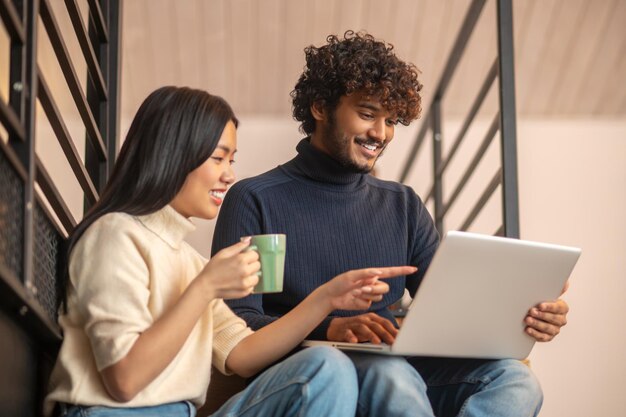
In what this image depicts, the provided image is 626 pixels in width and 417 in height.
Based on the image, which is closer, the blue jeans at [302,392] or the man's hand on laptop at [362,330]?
the blue jeans at [302,392]

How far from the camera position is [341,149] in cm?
201

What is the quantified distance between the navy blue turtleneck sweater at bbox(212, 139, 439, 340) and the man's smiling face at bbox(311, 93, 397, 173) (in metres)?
0.03

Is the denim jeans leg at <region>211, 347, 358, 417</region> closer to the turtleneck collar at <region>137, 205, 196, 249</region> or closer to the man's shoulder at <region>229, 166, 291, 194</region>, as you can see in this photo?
the turtleneck collar at <region>137, 205, 196, 249</region>

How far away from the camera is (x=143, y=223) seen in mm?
1432

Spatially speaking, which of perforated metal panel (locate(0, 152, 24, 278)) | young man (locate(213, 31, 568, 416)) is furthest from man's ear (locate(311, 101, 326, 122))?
perforated metal panel (locate(0, 152, 24, 278))

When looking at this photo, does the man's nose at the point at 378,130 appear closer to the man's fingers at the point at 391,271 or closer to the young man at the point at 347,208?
A: the young man at the point at 347,208

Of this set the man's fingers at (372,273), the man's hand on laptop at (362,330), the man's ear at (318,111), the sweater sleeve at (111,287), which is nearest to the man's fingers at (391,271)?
the man's fingers at (372,273)

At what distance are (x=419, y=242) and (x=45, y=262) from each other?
88 cm

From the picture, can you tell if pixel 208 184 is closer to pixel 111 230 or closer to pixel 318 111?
pixel 111 230

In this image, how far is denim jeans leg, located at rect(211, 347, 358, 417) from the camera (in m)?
1.36

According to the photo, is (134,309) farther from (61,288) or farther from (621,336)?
(621,336)

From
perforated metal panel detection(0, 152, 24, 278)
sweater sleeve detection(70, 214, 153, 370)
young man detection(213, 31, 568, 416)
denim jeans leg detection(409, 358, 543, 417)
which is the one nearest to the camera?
perforated metal panel detection(0, 152, 24, 278)

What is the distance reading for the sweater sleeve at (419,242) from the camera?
6.64 feet

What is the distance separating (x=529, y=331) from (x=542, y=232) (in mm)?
3243
